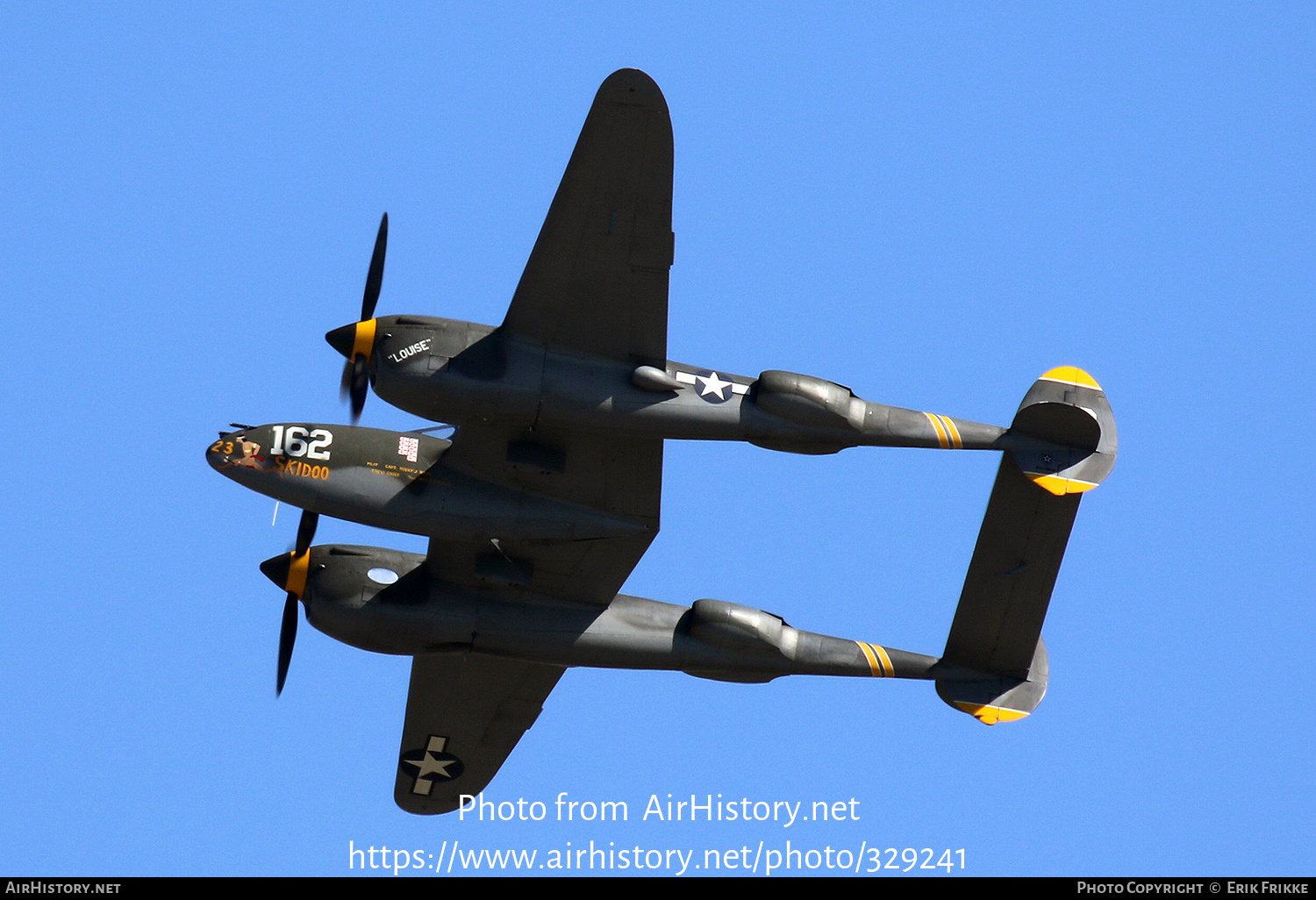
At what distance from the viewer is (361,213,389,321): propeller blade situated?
31.8 meters

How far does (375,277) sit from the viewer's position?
31953 millimetres

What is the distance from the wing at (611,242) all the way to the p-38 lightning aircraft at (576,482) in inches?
1.3

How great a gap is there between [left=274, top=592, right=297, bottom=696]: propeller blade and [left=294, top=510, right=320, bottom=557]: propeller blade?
49.6 inches

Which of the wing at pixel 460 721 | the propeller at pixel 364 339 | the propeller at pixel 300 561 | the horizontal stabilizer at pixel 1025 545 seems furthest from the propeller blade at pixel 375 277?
the horizontal stabilizer at pixel 1025 545

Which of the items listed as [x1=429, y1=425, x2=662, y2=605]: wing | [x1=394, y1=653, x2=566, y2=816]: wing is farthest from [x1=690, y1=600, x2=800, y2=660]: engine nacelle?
[x1=394, y1=653, x2=566, y2=816]: wing

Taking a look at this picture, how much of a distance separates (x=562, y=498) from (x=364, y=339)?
4701 mm

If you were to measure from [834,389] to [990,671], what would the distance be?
7387 mm

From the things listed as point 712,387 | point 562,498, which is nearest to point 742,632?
point 562,498

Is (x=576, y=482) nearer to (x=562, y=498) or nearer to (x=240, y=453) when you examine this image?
(x=562, y=498)

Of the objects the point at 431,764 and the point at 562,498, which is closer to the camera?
the point at 562,498

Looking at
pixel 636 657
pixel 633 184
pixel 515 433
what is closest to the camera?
pixel 633 184
